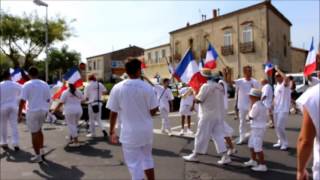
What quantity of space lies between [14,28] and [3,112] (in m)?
33.5

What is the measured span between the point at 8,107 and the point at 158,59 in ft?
155

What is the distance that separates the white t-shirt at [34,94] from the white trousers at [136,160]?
3.97 m

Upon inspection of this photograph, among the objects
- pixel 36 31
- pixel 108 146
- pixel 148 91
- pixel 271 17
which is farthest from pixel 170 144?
pixel 36 31

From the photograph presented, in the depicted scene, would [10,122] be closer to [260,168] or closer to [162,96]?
[162,96]

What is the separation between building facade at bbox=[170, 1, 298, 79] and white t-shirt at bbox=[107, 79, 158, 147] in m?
30.5

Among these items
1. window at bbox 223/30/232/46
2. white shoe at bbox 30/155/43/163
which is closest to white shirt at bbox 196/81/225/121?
white shoe at bbox 30/155/43/163

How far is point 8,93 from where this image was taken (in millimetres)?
10875

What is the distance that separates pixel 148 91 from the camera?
5824 millimetres

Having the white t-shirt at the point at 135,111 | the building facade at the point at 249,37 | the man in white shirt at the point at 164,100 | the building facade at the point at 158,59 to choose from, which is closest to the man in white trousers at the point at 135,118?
the white t-shirt at the point at 135,111

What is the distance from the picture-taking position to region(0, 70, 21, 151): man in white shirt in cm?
1088

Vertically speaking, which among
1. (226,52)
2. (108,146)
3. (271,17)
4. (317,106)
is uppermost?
(271,17)

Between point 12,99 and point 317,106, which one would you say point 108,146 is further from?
point 317,106

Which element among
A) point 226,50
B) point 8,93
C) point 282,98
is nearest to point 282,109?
point 282,98

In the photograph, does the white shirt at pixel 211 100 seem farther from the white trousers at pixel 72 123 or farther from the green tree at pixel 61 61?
the green tree at pixel 61 61
